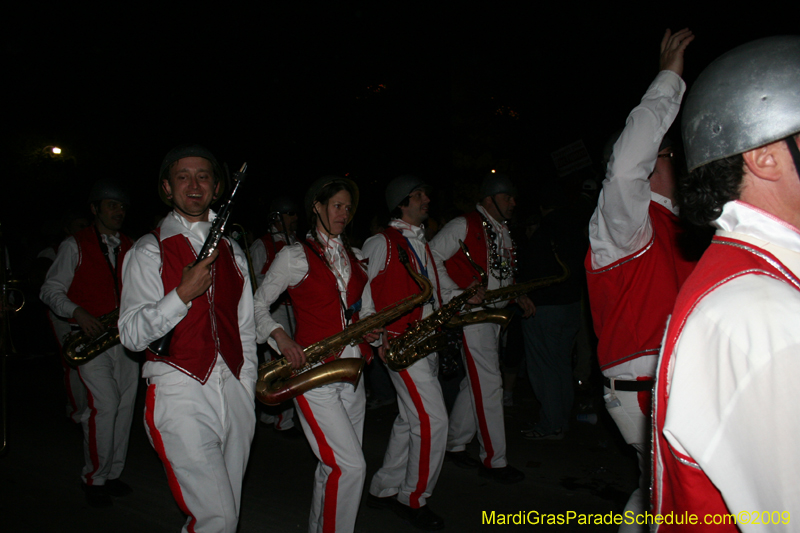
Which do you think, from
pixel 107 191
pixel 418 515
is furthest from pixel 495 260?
pixel 107 191

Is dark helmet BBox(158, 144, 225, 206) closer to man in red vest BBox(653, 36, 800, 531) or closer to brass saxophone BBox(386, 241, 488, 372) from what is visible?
brass saxophone BBox(386, 241, 488, 372)

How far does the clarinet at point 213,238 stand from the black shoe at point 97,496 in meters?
2.66

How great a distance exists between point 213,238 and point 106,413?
268 cm

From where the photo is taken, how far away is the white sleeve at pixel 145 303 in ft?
7.73

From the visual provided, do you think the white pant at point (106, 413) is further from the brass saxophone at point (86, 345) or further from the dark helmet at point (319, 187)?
the dark helmet at point (319, 187)

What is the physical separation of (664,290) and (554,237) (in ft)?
10.5

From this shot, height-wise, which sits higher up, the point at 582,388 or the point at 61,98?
the point at 61,98

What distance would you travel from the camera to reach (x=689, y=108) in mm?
1409

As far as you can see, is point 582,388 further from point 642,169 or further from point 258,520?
point 642,169

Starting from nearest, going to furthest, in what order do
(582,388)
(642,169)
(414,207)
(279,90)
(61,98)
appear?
(642,169), (414,207), (582,388), (279,90), (61,98)

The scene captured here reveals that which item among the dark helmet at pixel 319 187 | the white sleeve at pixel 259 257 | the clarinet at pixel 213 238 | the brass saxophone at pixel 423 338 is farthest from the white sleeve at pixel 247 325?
the white sleeve at pixel 259 257

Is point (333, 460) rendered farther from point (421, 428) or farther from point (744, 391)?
point (744, 391)

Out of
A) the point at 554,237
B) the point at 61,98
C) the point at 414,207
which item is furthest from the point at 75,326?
the point at 61,98

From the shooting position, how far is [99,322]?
4.39 metres
